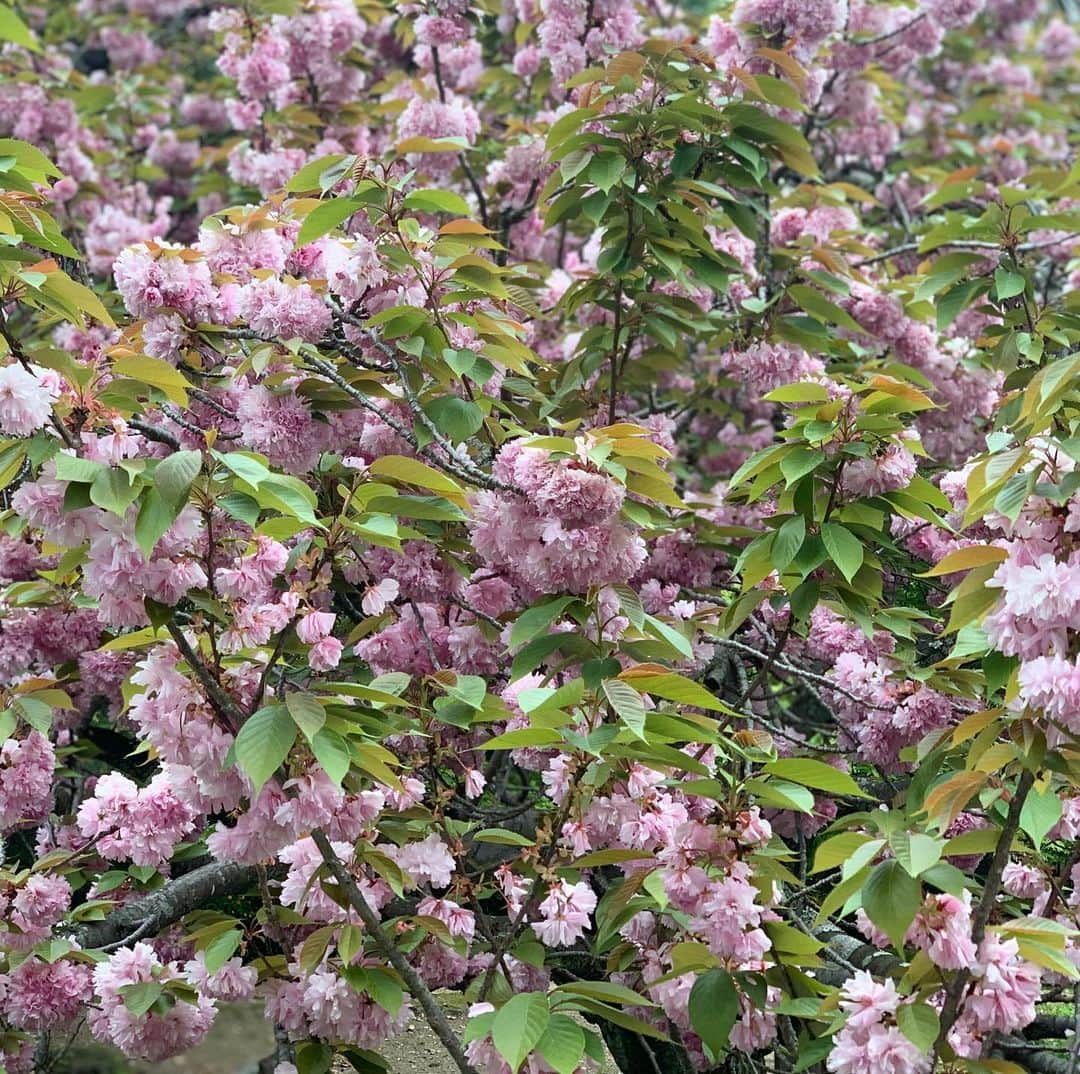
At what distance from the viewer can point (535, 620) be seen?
2.05 metres

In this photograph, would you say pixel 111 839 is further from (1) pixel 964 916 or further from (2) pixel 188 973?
(1) pixel 964 916

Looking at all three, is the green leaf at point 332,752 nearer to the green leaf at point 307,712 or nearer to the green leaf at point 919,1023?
the green leaf at point 307,712

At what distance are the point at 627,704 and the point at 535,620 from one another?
314 millimetres

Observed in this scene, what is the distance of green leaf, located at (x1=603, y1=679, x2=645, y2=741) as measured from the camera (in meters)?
1.73

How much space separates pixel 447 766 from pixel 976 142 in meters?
4.74

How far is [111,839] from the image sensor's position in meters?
2.47

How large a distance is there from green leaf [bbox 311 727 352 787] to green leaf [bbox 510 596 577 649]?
36 cm

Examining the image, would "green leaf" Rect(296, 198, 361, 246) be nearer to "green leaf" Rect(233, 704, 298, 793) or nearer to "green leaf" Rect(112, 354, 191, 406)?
"green leaf" Rect(112, 354, 191, 406)

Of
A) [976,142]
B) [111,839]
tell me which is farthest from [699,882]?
[976,142]

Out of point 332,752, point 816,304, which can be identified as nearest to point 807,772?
point 332,752

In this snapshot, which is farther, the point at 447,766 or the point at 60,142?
the point at 60,142

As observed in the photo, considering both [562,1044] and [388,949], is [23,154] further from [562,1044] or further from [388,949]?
[562,1044]

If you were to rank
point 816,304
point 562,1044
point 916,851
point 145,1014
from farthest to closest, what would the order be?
point 816,304
point 145,1014
point 562,1044
point 916,851

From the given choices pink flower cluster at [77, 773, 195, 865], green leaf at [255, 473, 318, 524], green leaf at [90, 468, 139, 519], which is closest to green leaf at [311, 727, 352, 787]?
green leaf at [255, 473, 318, 524]
